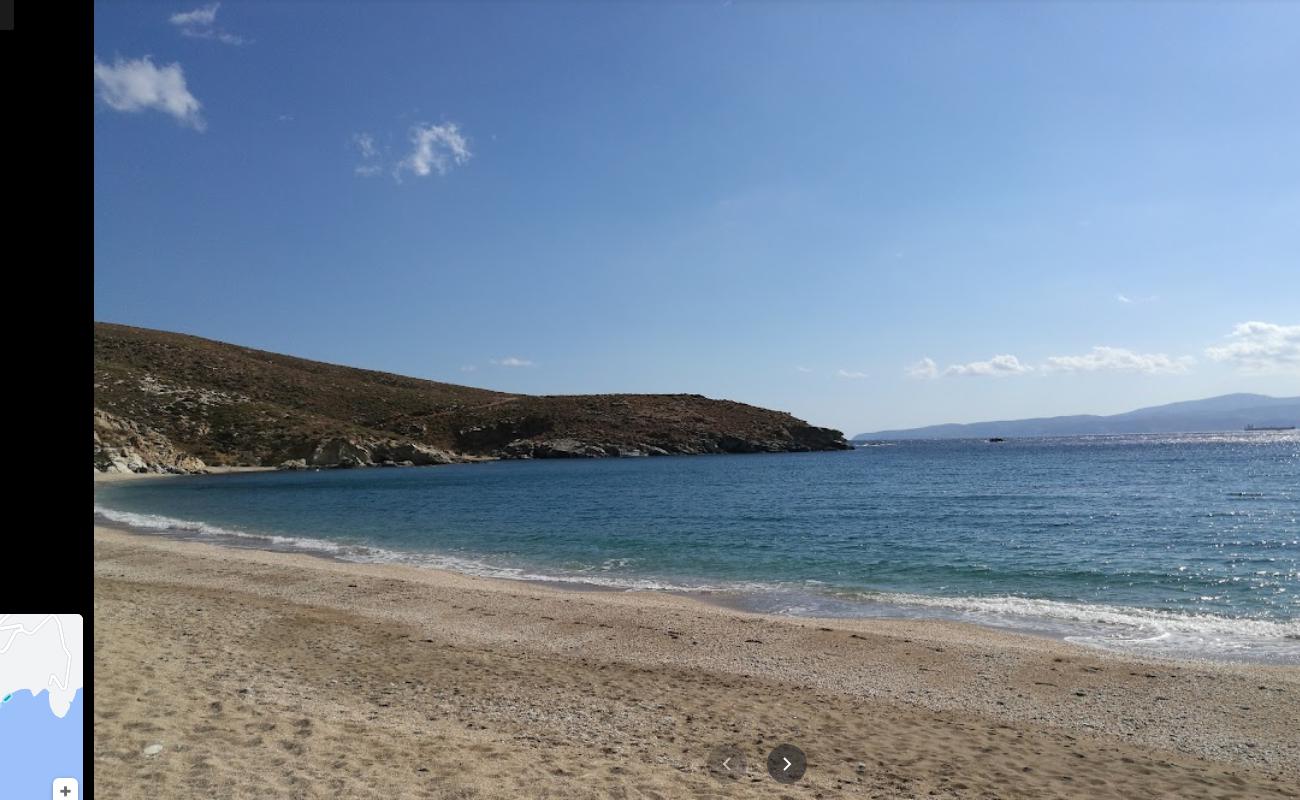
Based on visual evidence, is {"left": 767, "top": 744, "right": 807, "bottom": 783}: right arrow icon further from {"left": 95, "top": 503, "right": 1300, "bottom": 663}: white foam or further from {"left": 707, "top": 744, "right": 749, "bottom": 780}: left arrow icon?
{"left": 95, "top": 503, "right": 1300, "bottom": 663}: white foam

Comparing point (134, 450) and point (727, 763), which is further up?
point (134, 450)

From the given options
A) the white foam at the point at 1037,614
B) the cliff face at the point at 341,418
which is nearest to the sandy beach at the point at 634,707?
the white foam at the point at 1037,614

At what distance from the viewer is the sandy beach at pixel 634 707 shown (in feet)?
20.7

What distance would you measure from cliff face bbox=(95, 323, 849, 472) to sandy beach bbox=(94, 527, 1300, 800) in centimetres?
5973

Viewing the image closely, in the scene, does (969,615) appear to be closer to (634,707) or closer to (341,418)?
(634,707)

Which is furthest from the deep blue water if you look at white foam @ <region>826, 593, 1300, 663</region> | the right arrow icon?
the right arrow icon

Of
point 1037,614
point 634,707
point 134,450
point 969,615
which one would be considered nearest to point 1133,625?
point 1037,614

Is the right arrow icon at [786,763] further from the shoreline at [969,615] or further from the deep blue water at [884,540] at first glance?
the deep blue water at [884,540]

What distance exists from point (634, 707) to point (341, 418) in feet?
330

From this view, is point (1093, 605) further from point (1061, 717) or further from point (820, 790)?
point (820, 790)

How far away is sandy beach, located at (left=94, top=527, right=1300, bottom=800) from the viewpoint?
20.7ft

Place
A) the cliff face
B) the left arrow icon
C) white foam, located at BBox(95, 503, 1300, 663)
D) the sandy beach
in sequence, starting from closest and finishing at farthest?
the sandy beach
the left arrow icon
white foam, located at BBox(95, 503, 1300, 663)
the cliff face

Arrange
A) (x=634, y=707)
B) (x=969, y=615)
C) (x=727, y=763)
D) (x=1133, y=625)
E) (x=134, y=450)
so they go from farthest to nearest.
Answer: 1. (x=134, y=450)
2. (x=969, y=615)
3. (x=1133, y=625)
4. (x=634, y=707)
5. (x=727, y=763)

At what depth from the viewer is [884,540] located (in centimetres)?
2486
